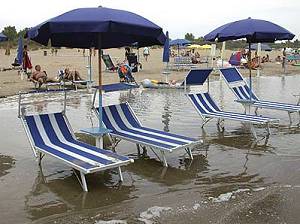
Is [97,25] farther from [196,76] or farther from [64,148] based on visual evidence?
[196,76]

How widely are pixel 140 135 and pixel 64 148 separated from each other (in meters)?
1.30

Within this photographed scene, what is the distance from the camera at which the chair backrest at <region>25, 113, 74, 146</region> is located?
20.5ft

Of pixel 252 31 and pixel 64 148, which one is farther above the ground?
pixel 252 31

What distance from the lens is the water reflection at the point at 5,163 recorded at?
5.96 meters

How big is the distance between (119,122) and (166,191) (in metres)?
2.36

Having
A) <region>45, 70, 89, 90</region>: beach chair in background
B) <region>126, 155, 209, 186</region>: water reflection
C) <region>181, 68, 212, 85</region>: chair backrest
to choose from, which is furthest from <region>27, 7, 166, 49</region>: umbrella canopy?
<region>45, 70, 89, 90</region>: beach chair in background

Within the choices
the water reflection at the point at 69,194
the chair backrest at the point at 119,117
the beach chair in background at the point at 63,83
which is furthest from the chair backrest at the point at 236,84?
the beach chair in background at the point at 63,83

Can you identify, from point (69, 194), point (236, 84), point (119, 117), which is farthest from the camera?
point (236, 84)

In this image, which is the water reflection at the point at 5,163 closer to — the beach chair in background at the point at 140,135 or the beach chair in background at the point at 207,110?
the beach chair in background at the point at 140,135

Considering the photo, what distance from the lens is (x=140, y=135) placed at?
6699 millimetres

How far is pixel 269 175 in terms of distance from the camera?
18.8ft

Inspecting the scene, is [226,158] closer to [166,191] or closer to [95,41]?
[166,191]

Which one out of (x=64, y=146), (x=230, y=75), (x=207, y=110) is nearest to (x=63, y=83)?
(x=230, y=75)

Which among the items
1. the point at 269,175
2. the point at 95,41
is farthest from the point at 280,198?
the point at 95,41
